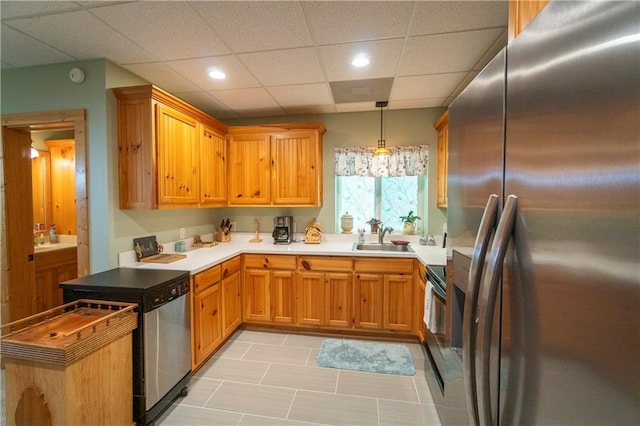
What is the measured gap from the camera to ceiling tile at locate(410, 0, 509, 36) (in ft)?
5.48

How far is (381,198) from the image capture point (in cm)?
374

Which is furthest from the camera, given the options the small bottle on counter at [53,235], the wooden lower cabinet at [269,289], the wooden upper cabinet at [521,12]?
the small bottle on counter at [53,235]

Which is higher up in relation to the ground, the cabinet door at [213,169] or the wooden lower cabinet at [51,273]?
the cabinet door at [213,169]

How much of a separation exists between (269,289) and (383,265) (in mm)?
1304

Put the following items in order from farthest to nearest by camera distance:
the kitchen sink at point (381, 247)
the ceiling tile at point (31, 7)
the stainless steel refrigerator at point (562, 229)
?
the kitchen sink at point (381, 247), the ceiling tile at point (31, 7), the stainless steel refrigerator at point (562, 229)

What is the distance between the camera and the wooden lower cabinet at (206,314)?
2305 millimetres

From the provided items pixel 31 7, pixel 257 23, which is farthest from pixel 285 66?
pixel 31 7

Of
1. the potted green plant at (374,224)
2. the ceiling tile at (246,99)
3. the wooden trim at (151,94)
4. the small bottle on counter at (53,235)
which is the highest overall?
the ceiling tile at (246,99)

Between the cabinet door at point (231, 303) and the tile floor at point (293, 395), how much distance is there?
10.3 inches

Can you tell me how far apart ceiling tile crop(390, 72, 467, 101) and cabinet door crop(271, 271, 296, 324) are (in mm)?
2287

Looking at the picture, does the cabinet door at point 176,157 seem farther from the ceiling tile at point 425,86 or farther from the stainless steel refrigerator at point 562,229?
the stainless steel refrigerator at point 562,229

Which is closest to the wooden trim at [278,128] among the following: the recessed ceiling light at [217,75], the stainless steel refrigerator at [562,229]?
the recessed ceiling light at [217,75]

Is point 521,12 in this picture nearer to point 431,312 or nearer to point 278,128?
point 431,312

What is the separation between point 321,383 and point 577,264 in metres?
2.28
